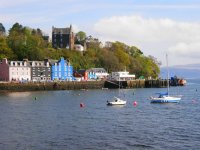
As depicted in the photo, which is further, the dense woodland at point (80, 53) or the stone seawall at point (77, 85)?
the dense woodland at point (80, 53)

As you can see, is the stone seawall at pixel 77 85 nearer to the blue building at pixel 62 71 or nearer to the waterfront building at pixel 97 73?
the blue building at pixel 62 71

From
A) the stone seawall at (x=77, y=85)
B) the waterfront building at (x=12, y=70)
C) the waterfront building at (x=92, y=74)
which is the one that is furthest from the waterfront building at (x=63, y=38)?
the waterfront building at (x=12, y=70)

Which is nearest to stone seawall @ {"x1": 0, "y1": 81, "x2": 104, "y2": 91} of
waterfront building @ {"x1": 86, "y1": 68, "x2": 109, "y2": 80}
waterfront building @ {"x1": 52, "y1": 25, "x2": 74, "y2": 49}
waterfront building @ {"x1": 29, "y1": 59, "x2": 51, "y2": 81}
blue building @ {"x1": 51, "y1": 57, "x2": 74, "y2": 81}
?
waterfront building @ {"x1": 29, "y1": 59, "x2": 51, "y2": 81}

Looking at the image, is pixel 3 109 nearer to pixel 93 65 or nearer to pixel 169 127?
pixel 169 127

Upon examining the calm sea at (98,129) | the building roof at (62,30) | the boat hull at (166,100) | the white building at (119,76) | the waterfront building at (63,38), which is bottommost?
the calm sea at (98,129)

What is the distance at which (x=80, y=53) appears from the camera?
16538 centimetres

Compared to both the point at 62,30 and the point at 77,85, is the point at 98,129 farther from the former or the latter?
the point at 62,30

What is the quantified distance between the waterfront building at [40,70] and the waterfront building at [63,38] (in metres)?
43.2

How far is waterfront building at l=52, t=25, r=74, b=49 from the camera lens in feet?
566

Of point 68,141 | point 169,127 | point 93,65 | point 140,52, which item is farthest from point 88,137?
point 140,52

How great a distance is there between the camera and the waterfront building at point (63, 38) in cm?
17255

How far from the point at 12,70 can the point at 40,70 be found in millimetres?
9069

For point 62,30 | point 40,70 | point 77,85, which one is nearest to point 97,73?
point 77,85

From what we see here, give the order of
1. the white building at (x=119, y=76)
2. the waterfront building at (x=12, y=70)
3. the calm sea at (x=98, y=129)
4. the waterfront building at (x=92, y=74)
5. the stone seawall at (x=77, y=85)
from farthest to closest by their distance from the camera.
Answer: the white building at (x=119, y=76) < the waterfront building at (x=92, y=74) < the waterfront building at (x=12, y=70) < the stone seawall at (x=77, y=85) < the calm sea at (x=98, y=129)
